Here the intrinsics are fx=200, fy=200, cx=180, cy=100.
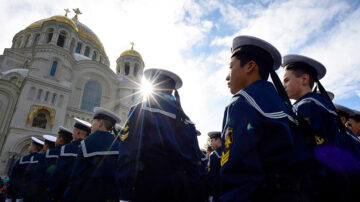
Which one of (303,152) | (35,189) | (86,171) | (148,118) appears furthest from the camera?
(35,189)

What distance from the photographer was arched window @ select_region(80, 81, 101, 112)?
27.0m

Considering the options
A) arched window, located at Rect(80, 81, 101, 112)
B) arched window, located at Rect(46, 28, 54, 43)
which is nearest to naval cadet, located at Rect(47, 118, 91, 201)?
arched window, located at Rect(80, 81, 101, 112)

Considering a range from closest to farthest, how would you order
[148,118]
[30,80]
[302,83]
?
[302,83]
[148,118]
[30,80]

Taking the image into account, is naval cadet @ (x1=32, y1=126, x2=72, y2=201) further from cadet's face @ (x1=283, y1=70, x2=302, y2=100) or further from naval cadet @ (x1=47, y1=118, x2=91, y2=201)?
cadet's face @ (x1=283, y1=70, x2=302, y2=100)

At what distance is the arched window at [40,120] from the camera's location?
70.1 ft

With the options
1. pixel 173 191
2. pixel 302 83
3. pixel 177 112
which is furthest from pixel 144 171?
pixel 302 83

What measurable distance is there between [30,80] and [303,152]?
26.8 metres

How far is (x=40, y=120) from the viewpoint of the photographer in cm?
2167

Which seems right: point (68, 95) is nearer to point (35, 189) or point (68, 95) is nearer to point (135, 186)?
point (35, 189)

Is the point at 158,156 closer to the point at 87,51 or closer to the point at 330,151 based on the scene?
the point at 330,151

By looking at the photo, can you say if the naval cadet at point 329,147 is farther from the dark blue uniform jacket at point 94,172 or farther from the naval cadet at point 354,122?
the dark blue uniform jacket at point 94,172

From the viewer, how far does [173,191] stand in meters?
2.26

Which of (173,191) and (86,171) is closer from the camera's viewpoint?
(173,191)

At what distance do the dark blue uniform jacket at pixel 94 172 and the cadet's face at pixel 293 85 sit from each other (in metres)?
2.92
